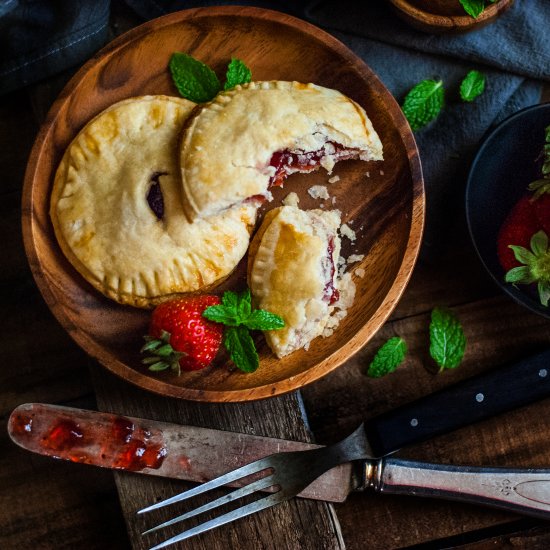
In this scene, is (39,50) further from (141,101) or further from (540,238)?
(540,238)

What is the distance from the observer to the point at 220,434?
243 centimetres

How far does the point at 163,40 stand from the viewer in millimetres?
2443

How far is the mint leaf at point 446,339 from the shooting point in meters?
2.61

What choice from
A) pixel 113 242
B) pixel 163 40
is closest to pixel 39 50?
pixel 163 40

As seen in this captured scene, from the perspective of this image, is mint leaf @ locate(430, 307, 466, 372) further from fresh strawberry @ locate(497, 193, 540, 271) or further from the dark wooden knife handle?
fresh strawberry @ locate(497, 193, 540, 271)

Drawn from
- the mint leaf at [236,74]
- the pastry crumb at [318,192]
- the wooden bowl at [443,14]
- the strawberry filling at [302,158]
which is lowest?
the pastry crumb at [318,192]

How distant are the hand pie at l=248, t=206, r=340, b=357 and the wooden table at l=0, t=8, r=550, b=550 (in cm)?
39

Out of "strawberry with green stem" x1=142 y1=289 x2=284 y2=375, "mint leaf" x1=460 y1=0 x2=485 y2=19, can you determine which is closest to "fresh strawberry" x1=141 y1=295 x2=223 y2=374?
"strawberry with green stem" x1=142 y1=289 x2=284 y2=375

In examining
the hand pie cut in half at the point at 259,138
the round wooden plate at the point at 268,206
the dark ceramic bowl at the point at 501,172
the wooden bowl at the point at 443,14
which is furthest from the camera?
the dark ceramic bowl at the point at 501,172

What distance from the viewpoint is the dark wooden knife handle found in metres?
2.45

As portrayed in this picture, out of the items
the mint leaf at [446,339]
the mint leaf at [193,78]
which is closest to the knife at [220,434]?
the mint leaf at [446,339]

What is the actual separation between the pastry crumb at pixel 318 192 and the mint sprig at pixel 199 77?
42 cm

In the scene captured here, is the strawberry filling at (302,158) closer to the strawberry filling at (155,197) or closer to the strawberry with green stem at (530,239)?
the strawberry filling at (155,197)

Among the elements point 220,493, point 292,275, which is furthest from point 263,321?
point 220,493
